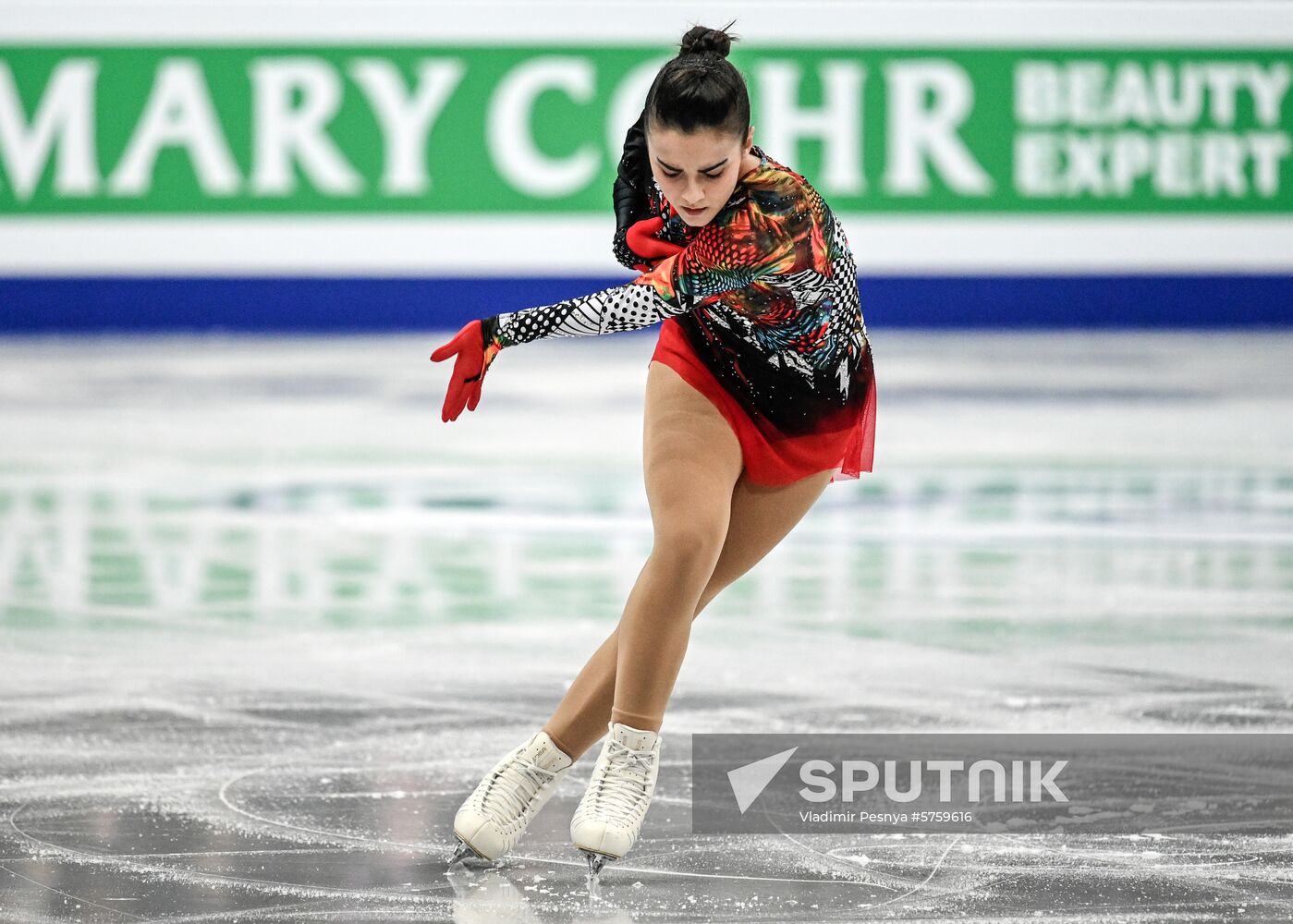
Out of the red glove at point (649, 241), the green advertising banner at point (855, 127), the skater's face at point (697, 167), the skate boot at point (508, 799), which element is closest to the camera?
the skater's face at point (697, 167)

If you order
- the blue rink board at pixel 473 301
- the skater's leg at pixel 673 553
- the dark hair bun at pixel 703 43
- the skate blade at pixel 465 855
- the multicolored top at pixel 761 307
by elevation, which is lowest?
the skate blade at pixel 465 855

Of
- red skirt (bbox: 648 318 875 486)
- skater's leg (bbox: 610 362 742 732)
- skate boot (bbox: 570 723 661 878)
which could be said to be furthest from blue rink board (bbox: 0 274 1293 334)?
skate boot (bbox: 570 723 661 878)

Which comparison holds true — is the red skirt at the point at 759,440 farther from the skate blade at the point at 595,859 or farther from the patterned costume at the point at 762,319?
the skate blade at the point at 595,859

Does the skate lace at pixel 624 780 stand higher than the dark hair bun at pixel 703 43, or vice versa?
the dark hair bun at pixel 703 43

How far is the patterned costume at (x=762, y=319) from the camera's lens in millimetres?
2445

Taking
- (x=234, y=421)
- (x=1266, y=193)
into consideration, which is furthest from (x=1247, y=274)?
(x=234, y=421)

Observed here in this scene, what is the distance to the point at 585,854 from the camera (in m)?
2.54

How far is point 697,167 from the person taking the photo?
2.42 meters

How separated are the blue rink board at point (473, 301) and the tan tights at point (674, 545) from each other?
8.08 m

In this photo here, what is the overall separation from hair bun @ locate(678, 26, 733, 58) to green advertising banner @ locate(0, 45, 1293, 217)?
26.9 feet

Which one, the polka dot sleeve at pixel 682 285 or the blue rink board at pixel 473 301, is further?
the blue rink board at pixel 473 301

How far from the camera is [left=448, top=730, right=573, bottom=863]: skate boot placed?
2.53 meters

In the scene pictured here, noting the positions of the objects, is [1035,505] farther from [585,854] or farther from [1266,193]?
[1266,193]

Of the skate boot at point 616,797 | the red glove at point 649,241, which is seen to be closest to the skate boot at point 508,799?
the skate boot at point 616,797
